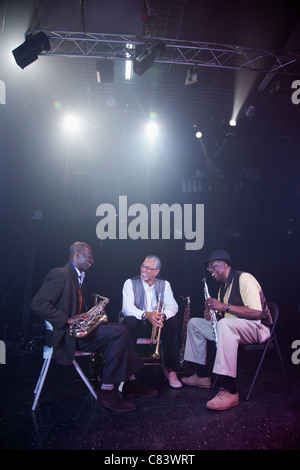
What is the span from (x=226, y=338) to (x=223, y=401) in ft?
2.04

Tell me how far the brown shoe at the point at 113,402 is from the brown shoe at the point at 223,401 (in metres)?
0.81

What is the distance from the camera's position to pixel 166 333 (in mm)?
3691

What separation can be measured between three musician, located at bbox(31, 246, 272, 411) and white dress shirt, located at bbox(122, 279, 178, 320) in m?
0.01

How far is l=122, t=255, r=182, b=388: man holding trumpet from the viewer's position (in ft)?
11.7

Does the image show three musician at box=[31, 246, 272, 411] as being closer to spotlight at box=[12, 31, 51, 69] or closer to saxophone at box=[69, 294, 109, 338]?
saxophone at box=[69, 294, 109, 338]

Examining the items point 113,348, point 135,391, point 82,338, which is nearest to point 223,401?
point 135,391

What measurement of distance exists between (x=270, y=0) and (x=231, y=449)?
767cm

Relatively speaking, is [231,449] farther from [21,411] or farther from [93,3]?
[93,3]

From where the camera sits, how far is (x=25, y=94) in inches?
293

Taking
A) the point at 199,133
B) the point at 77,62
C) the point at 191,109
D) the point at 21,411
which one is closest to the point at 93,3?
the point at 77,62

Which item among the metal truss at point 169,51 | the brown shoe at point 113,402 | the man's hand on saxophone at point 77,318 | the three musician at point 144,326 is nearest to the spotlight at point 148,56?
the metal truss at point 169,51

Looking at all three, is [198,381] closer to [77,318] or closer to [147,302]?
[147,302]

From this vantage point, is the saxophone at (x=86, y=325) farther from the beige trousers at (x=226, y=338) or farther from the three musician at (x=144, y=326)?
the beige trousers at (x=226, y=338)

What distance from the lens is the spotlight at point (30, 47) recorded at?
16.0 feet
